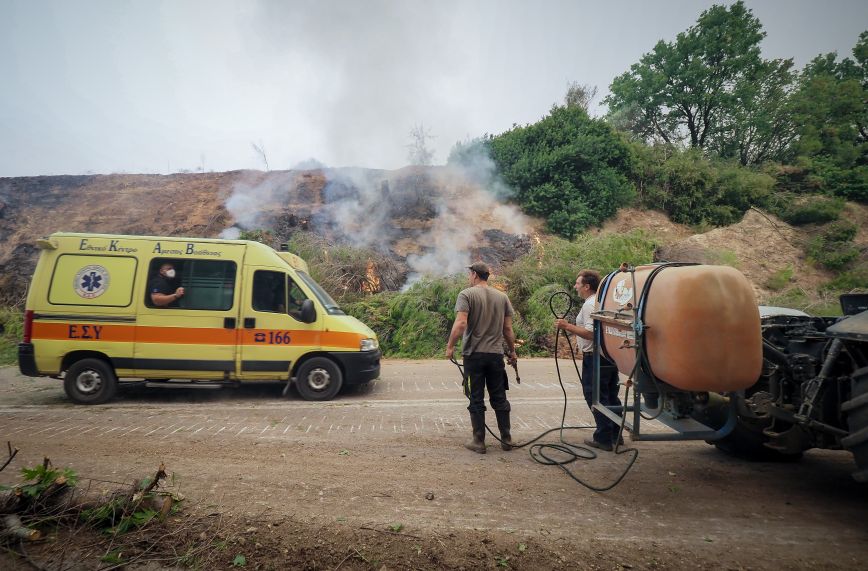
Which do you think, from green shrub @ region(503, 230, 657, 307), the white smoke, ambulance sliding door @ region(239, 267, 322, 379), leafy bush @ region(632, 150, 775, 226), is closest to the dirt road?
ambulance sliding door @ region(239, 267, 322, 379)

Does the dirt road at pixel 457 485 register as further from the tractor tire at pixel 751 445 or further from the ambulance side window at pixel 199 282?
the ambulance side window at pixel 199 282

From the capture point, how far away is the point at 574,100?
79.7 ft

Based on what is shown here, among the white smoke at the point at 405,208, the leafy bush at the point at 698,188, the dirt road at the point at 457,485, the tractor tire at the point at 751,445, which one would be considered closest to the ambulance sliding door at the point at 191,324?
the dirt road at the point at 457,485

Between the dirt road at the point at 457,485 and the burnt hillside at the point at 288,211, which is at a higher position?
the burnt hillside at the point at 288,211

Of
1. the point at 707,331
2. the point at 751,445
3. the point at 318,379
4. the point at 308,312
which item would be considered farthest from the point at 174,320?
the point at 751,445

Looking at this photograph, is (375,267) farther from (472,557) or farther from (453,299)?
(472,557)

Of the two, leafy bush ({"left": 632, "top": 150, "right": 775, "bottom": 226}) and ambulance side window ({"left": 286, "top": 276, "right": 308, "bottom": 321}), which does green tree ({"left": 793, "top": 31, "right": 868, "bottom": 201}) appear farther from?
ambulance side window ({"left": 286, "top": 276, "right": 308, "bottom": 321})

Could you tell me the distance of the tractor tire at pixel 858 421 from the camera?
2.95 meters

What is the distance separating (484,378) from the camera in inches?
182

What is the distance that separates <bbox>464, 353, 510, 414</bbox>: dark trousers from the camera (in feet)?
14.9

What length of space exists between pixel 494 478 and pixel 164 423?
13.4 feet

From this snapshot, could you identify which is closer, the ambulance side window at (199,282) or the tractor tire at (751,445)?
the tractor tire at (751,445)

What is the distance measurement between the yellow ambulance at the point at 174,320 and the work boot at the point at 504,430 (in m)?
2.75

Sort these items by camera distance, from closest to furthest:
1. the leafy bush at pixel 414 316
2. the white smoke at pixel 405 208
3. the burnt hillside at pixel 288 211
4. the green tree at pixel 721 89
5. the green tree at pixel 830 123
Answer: the leafy bush at pixel 414 316, the burnt hillside at pixel 288 211, the white smoke at pixel 405 208, the green tree at pixel 830 123, the green tree at pixel 721 89
